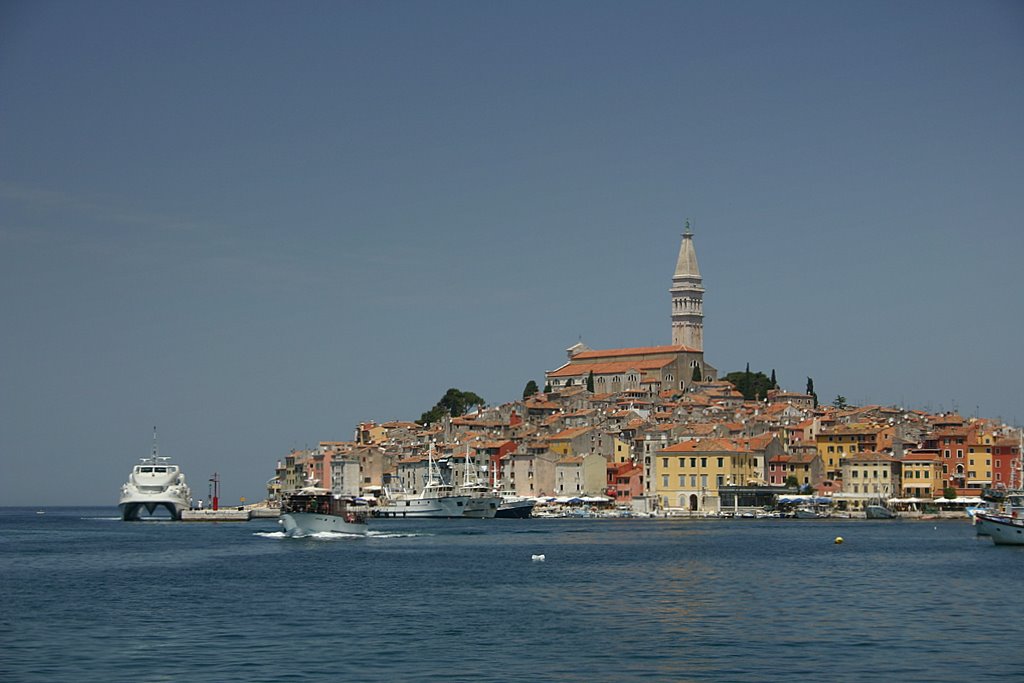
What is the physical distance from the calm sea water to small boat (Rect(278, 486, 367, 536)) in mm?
9483

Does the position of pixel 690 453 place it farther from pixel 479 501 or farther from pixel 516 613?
pixel 516 613

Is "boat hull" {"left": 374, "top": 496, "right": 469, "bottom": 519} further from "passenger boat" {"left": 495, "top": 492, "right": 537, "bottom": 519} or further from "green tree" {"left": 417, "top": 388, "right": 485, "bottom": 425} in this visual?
"green tree" {"left": 417, "top": 388, "right": 485, "bottom": 425}

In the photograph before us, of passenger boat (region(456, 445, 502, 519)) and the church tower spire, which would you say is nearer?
passenger boat (region(456, 445, 502, 519))

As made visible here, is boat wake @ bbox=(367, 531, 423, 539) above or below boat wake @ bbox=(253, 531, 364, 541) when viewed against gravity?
below

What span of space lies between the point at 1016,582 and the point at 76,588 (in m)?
30.3

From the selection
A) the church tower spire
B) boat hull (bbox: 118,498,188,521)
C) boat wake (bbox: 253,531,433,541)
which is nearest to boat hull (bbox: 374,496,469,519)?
boat hull (bbox: 118,498,188,521)

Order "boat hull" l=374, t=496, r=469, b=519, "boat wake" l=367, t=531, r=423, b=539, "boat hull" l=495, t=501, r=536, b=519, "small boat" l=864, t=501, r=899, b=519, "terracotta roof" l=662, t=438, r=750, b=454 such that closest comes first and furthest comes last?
"boat wake" l=367, t=531, r=423, b=539
"small boat" l=864, t=501, r=899, b=519
"boat hull" l=374, t=496, r=469, b=519
"terracotta roof" l=662, t=438, r=750, b=454
"boat hull" l=495, t=501, r=536, b=519

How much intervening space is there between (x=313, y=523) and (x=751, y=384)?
324ft

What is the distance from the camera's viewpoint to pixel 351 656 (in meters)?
29.6

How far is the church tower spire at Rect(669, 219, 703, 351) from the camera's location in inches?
7490

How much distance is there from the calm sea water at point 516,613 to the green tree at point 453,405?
348 ft

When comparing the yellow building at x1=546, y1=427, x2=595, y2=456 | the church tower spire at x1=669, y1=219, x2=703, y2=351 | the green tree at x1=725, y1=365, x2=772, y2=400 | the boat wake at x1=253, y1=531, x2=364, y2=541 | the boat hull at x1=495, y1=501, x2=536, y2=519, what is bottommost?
the boat wake at x1=253, y1=531, x2=364, y2=541

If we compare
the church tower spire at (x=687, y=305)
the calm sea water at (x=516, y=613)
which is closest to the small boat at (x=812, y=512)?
the calm sea water at (x=516, y=613)

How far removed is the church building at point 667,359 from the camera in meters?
171
